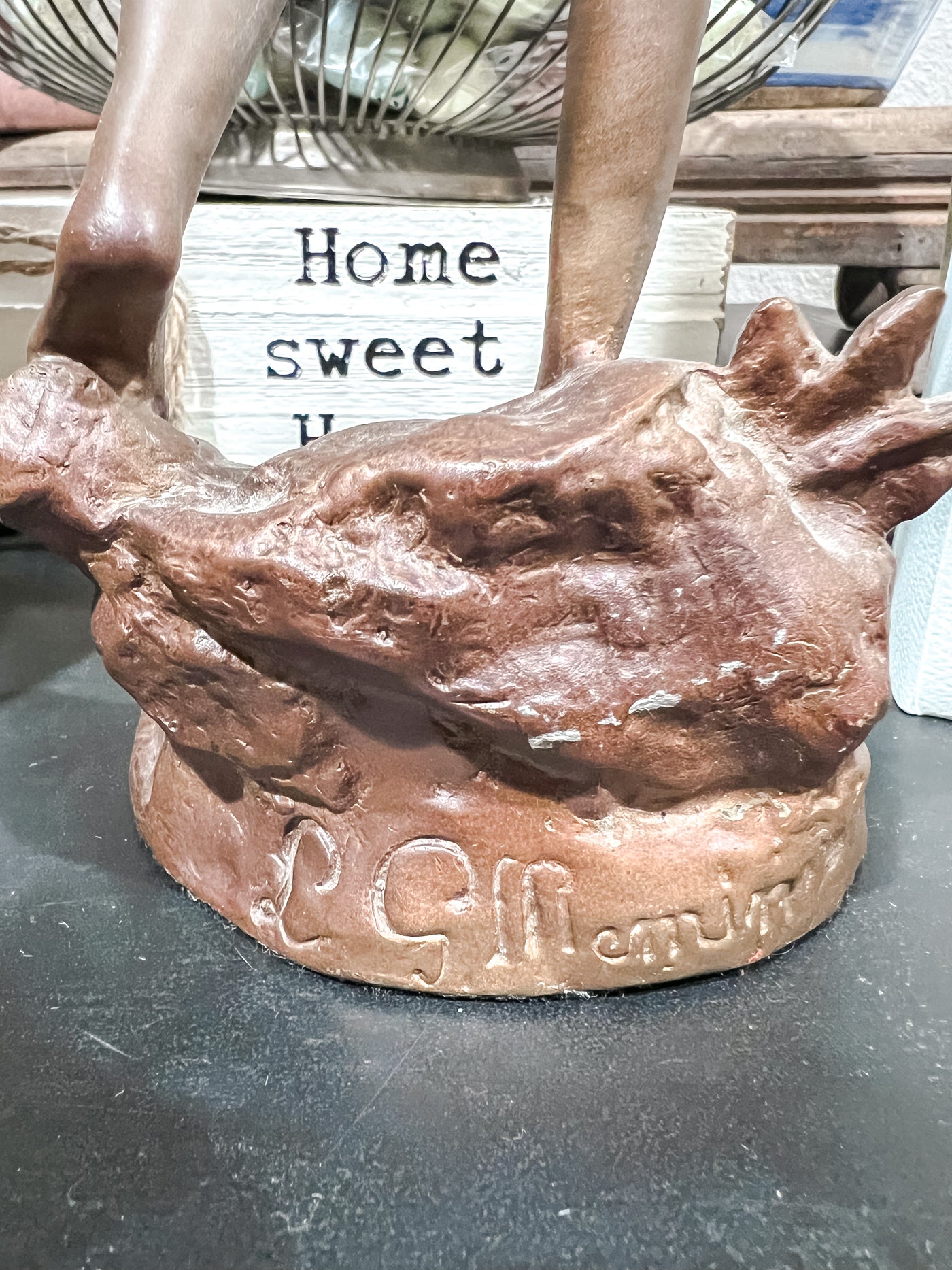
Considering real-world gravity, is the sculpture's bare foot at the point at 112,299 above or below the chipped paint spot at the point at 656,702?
above

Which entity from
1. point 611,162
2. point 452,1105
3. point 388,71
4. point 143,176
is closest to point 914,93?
point 388,71

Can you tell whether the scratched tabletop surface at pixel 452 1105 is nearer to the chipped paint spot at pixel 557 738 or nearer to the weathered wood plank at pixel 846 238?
the chipped paint spot at pixel 557 738

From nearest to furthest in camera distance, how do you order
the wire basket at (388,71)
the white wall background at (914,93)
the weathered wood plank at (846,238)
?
the wire basket at (388,71) → the weathered wood plank at (846,238) → the white wall background at (914,93)

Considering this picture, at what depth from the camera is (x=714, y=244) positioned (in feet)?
3.49

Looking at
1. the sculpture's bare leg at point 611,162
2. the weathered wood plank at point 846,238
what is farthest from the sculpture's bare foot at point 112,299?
the weathered wood plank at point 846,238

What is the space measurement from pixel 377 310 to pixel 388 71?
22 cm

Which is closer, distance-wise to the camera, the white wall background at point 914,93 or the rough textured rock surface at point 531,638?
the rough textured rock surface at point 531,638

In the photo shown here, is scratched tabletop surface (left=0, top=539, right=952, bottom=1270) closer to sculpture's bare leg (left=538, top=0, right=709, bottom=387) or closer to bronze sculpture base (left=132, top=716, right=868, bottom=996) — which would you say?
bronze sculpture base (left=132, top=716, right=868, bottom=996)

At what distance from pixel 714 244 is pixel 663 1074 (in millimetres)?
826

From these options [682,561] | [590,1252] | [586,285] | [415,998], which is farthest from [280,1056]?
[586,285]

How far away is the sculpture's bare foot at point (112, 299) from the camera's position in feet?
1.83

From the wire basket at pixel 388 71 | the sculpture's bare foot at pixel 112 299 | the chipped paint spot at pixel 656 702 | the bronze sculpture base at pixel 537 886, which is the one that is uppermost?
the wire basket at pixel 388 71

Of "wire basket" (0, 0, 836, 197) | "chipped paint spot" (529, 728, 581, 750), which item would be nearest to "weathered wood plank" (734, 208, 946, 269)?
"wire basket" (0, 0, 836, 197)

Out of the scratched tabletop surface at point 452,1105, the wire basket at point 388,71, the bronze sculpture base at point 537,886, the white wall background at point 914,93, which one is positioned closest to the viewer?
the scratched tabletop surface at point 452,1105
